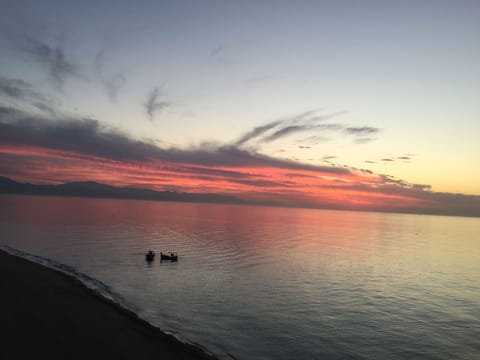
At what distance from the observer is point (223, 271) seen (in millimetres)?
58438

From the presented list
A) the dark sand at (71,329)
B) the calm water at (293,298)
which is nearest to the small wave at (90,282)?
the calm water at (293,298)

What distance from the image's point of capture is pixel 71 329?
86.3 feet

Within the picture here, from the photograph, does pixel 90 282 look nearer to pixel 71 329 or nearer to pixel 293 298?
pixel 71 329

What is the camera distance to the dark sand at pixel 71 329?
22.5 metres

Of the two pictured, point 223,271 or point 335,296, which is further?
point 223,271

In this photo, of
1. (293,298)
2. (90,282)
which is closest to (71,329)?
(90,282)

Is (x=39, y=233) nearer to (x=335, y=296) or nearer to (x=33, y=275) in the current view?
(x=33, y=275)

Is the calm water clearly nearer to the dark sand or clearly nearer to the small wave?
the small wave

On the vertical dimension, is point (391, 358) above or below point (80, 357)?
below

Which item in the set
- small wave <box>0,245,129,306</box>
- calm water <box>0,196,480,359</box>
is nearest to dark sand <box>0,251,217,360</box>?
small wave <box>0,245,129,306</box>

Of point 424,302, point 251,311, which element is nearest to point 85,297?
point 251,311

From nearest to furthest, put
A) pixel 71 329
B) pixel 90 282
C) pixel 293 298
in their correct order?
pixel 71 329 < pixel 293 298 < pixel 90 282

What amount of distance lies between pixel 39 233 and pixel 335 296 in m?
80.5

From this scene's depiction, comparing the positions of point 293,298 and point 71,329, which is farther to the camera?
point 293,298
